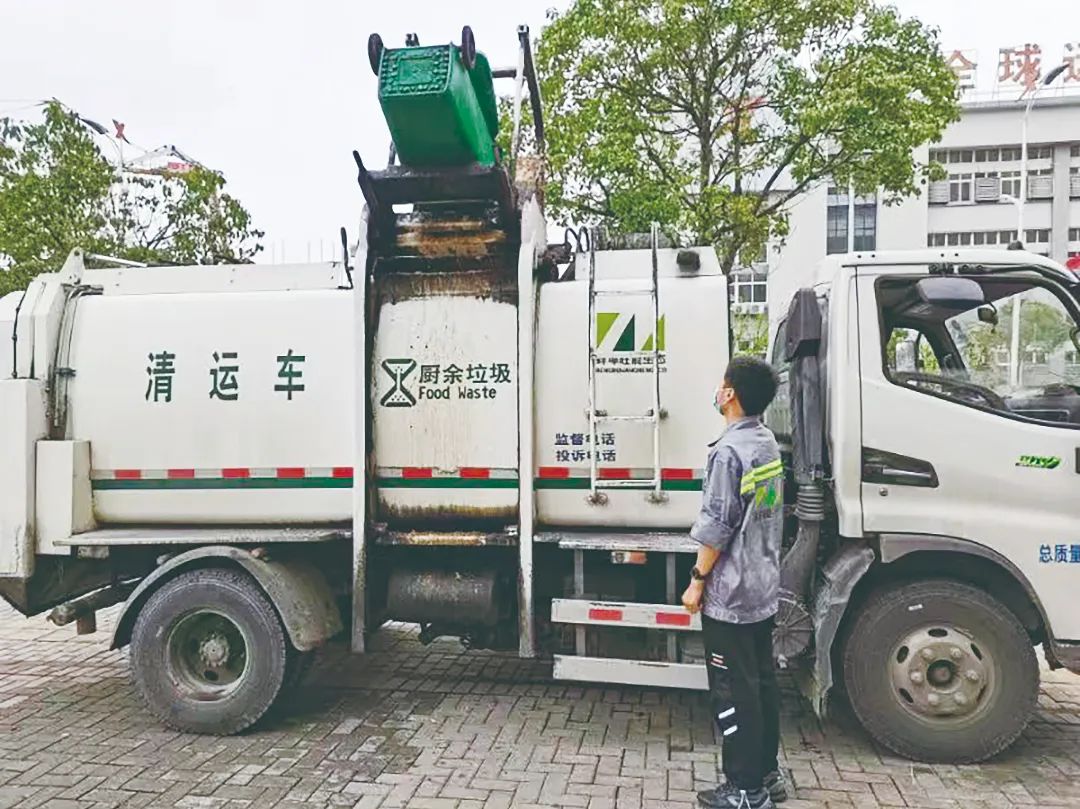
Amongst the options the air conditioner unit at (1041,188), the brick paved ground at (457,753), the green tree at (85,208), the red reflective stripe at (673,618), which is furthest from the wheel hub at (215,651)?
the air conditioner unit at (1041,188)

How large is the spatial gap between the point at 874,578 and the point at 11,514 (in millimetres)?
4491

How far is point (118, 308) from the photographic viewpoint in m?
5.07

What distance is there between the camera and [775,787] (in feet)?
12.8

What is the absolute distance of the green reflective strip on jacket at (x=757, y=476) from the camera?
3701mm

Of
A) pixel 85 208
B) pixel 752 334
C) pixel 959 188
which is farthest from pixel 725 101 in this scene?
pixel 959 188

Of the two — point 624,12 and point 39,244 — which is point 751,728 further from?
point 39,244

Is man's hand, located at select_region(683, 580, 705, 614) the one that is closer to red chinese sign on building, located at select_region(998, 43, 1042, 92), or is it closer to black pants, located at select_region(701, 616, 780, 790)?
black pants, located at select_region(701, 616, 780, 790)

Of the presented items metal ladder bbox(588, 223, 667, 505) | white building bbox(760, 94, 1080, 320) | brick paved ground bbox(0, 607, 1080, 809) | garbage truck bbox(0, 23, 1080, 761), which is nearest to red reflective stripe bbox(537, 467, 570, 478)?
garbage truck bbox(0, 23, 1080, 761)

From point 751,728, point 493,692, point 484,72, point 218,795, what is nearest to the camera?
point 751,728

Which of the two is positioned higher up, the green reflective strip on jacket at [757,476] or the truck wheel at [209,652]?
the green reflective strip on jacket at [757,476]

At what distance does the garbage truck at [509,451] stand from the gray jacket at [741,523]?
634mm

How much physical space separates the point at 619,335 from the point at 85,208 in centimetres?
1021

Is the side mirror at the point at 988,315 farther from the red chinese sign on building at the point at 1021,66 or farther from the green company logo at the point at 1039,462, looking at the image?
the red chinese sign on building at the point at 1021,66

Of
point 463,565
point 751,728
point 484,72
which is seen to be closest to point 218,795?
point 463,565
